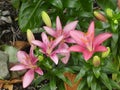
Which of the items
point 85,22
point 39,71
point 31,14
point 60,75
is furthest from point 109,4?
point 39,71

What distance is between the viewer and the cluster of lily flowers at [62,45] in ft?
7.08

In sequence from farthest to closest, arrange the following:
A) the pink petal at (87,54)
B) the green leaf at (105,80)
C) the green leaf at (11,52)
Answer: the green leaf at (11,52) < the green leaf at (105,80) < the pink petal at (87,54)

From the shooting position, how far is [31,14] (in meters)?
2.71

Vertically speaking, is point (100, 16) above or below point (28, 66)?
above

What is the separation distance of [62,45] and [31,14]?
0.49 meters

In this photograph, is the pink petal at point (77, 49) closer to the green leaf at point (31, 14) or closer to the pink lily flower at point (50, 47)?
the pink lily flower at point (50, 47)

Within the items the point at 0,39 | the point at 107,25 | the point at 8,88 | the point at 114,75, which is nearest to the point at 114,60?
the point at 114,75

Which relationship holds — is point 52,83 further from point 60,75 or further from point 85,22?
point 85,22

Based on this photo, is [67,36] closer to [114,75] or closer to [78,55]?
[78,55]

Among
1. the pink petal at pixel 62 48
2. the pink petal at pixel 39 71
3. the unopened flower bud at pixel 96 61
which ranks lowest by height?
the pink petal at pixel 39 71

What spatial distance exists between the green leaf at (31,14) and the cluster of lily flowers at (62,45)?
0.36 meters

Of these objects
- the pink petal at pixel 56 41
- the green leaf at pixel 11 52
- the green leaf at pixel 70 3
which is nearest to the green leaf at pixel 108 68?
the pink petal at pixel 56 41

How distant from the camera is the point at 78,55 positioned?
2367 mm

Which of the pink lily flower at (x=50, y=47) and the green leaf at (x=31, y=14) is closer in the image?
the pink lily flower at (x=50, y=47)
